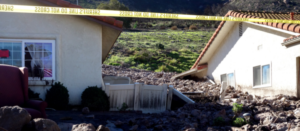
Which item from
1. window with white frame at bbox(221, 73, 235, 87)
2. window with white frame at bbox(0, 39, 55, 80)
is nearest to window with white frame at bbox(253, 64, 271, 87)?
window with white frame at bbox(221, 73, 235, 87)

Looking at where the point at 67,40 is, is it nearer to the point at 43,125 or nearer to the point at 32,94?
the point at 32,94

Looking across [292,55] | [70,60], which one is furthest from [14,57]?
[292,55]

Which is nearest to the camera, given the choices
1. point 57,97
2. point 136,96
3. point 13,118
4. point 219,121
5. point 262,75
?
point 13,118

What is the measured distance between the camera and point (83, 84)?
9.51 meters

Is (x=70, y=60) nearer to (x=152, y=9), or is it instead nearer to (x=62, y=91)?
(x=62, y=91)

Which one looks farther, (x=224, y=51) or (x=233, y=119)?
(x=224, y=51)

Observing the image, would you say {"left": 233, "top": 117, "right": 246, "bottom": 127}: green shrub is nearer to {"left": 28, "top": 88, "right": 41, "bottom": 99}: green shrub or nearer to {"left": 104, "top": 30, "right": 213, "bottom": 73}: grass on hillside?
{"left": 28, "top": 88, "right": 41, "bottom": 99}: green shrub

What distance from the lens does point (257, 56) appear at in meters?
11.7

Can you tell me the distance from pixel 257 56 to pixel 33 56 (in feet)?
26.3

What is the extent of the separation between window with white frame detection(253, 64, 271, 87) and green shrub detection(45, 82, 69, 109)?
22.7ft

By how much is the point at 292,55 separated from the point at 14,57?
8.37m

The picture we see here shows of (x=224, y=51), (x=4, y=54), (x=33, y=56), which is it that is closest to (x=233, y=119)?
(x=33, y=56)

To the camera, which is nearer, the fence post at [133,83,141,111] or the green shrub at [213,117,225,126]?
the green shrub at [213,117,225,126]

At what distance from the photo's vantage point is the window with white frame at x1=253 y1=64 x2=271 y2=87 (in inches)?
429
